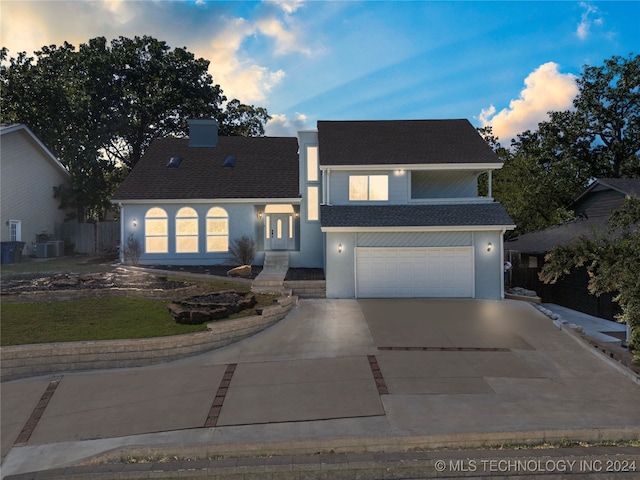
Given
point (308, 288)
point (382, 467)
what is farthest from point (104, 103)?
point (382, 467)

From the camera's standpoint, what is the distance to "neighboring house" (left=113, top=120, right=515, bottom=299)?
15547 millimetres

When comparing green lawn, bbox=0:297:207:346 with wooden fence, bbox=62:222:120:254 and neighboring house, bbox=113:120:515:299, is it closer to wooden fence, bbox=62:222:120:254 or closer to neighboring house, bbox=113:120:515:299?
neighboring house, bbox=113:120:515:299

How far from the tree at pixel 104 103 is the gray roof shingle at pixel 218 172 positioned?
741 cm

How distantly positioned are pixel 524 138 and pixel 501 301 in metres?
19.4

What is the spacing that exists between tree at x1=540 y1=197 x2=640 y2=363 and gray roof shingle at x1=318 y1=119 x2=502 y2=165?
898 cm

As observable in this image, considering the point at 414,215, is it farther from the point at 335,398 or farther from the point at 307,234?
the point at 335,398

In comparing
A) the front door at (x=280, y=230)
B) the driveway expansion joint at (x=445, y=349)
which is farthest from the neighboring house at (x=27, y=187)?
the driveway expansion joint at (x=445, y=349)

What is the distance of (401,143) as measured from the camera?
63.5 ft

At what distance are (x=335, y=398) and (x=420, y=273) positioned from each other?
29.8ft

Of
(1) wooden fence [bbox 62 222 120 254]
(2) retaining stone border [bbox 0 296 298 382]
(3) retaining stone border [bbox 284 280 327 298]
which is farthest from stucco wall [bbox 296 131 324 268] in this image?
(1) wooden fence [bbox 62 222 120 254]

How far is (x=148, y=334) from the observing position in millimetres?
10211

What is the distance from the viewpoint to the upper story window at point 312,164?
20.0 m

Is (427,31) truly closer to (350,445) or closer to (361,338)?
(361,338)

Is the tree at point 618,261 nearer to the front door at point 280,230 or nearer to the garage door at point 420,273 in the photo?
the garage door at point 420,273
